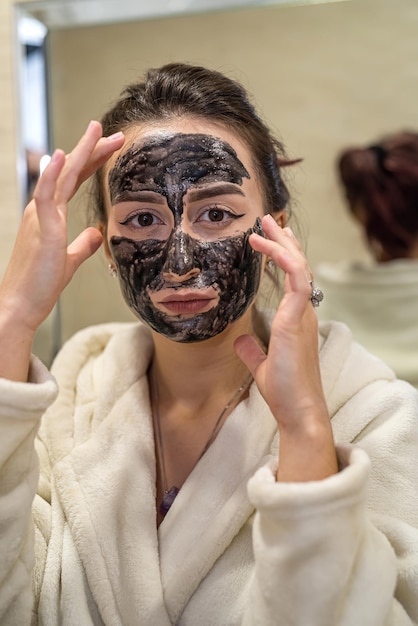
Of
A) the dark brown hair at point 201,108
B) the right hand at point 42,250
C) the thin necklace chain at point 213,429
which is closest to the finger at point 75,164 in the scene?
the right hand at point 42,250

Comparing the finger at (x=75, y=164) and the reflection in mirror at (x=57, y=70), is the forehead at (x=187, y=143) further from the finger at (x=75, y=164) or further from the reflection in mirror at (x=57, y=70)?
the reflection in mirror at (x=57, y=70)

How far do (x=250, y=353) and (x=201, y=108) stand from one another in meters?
0.31

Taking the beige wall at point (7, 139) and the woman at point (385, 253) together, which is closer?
the woman at point (385, 253)

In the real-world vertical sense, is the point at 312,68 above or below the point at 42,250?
above

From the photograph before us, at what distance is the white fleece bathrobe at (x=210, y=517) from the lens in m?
0.65

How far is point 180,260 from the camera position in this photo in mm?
789

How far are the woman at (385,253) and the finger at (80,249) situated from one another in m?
0.40

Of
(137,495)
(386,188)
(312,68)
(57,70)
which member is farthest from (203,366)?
(57,70)

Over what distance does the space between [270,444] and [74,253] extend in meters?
0.33

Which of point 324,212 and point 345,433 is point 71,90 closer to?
point 324,212

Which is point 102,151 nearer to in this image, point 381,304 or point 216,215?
point 216,215

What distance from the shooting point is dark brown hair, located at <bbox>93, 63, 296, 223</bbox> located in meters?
0.84

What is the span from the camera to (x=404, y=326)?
1.05 m

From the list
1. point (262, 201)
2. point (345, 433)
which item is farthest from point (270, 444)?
point (262, 201)
